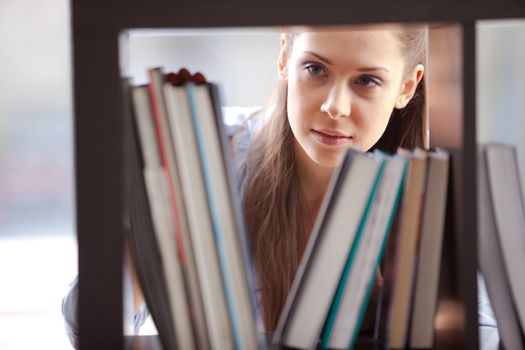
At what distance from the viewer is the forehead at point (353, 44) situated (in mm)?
1330

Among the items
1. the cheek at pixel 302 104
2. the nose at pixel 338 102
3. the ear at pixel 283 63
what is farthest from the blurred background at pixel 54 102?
the nose at pixel 338 102

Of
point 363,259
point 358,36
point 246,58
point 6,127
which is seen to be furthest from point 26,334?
point 363,259

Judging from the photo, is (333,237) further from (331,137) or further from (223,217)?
(331,137)

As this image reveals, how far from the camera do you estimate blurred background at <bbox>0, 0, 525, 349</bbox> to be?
14.8 ft

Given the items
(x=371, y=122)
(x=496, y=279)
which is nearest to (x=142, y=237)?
(x=496, y=279)

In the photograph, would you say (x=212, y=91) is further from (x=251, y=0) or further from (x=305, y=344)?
(x=305, y=344)

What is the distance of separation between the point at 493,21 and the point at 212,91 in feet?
1.22

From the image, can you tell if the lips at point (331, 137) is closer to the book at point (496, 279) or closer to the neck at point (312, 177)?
the neck at point (312, 177)

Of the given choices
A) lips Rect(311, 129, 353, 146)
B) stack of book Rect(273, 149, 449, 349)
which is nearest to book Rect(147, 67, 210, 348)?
stack of book Rect(273, 149, 449, 349)

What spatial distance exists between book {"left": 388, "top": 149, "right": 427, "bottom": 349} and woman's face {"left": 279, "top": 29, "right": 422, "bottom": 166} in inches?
17.7

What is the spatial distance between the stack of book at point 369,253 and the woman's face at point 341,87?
1.49ft

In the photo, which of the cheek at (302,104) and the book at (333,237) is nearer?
the book at (333,237)

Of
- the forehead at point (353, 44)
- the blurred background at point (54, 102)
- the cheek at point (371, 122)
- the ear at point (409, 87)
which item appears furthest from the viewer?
the blurred background at point (54, 102)

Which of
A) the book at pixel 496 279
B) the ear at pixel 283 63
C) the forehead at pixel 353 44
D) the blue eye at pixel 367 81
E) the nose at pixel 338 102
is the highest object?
the ear at pixel 283 63
